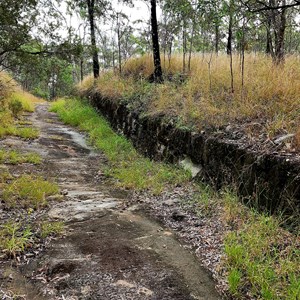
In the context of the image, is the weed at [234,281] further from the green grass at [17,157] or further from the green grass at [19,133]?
the green grass at [19,133]

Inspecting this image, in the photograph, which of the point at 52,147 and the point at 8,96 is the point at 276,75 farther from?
the point at 8,96

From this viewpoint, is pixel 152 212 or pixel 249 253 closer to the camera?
pixel 249 253

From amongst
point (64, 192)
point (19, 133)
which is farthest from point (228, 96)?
point (19, 133)

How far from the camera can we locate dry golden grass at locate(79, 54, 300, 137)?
462cm

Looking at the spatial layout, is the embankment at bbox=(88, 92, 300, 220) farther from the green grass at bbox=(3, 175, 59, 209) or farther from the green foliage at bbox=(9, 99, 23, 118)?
the green foliage at bbox=(9, 99, 23, 118)

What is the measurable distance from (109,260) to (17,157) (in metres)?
4.35

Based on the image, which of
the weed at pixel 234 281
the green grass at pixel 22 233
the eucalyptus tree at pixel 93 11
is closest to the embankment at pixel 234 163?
the weed at pixel 234 281

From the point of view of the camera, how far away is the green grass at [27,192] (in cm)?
433

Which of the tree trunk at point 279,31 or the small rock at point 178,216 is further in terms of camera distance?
the tree trunk at point 279,31

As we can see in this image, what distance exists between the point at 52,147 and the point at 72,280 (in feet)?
19.8

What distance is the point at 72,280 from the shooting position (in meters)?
2.71

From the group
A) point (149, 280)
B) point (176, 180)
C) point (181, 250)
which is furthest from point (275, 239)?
point (176, 180)

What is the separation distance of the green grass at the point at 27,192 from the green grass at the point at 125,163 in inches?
55.0

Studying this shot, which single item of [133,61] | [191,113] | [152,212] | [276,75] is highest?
[133,61]
